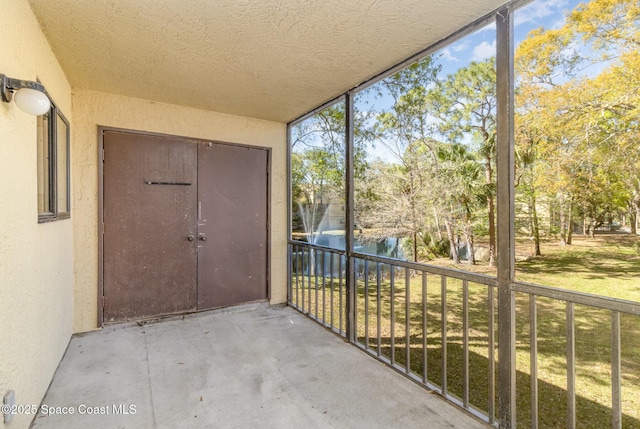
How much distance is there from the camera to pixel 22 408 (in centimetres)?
162

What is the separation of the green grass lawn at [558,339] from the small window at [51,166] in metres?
2.44

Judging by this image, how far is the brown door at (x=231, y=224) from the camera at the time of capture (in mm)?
3578

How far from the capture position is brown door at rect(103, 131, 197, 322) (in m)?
3.15

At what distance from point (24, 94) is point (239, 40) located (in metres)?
1.21

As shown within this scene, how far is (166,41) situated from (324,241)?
2.38 m

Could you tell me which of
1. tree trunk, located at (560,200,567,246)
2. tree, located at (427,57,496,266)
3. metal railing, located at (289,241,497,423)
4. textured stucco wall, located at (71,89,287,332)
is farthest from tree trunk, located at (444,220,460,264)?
textured stucco wall, located at (71,89,287,332)

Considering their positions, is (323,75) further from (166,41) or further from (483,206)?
(483,206)


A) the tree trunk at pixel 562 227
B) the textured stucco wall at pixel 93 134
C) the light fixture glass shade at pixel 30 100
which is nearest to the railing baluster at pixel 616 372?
the tree trunk at pixel 562 227

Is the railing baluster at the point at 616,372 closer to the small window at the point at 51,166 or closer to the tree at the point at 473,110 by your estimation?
the tree at the point at 473,110

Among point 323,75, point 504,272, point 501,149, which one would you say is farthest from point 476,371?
point 323,75

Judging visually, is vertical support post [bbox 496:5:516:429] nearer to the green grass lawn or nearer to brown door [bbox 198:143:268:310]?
the green grass lawn

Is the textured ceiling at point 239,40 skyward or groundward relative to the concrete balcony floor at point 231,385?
skyward

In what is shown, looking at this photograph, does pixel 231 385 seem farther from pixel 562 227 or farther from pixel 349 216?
pixel 562 227

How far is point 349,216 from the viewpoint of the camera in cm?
297
